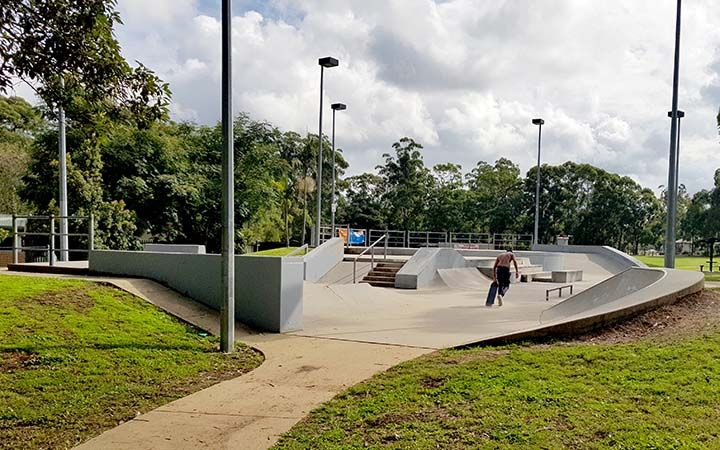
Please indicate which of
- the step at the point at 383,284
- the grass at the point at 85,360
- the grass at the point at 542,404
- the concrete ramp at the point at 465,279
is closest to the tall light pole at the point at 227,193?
the grass at the point at 85,360

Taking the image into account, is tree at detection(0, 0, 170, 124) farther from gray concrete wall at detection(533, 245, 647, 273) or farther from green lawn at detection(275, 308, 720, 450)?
gray concrete wall at detection(533, 245, 647, 273)

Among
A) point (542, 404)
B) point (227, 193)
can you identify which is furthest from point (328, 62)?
point (542, 404)

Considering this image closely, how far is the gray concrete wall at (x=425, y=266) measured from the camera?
18000mm

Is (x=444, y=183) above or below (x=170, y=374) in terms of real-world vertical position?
above

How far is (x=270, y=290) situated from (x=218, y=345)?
5.55 ft

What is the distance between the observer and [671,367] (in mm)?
5527

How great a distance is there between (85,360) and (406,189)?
4541 cm

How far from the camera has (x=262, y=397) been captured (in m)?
5.84

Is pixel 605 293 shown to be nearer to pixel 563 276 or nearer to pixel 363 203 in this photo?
pixel 563 276

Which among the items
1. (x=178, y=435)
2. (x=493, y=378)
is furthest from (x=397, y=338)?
(x=178, y=435)

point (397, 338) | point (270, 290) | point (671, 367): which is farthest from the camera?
point (270, 290)

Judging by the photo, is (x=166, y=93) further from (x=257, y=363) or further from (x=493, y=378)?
Answer: (x=493, y=378)

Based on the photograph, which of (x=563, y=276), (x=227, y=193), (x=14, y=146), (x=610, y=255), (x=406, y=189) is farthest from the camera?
(x=406, y=189)

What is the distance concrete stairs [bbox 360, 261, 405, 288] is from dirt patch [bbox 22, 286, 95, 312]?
9985 millimetres
